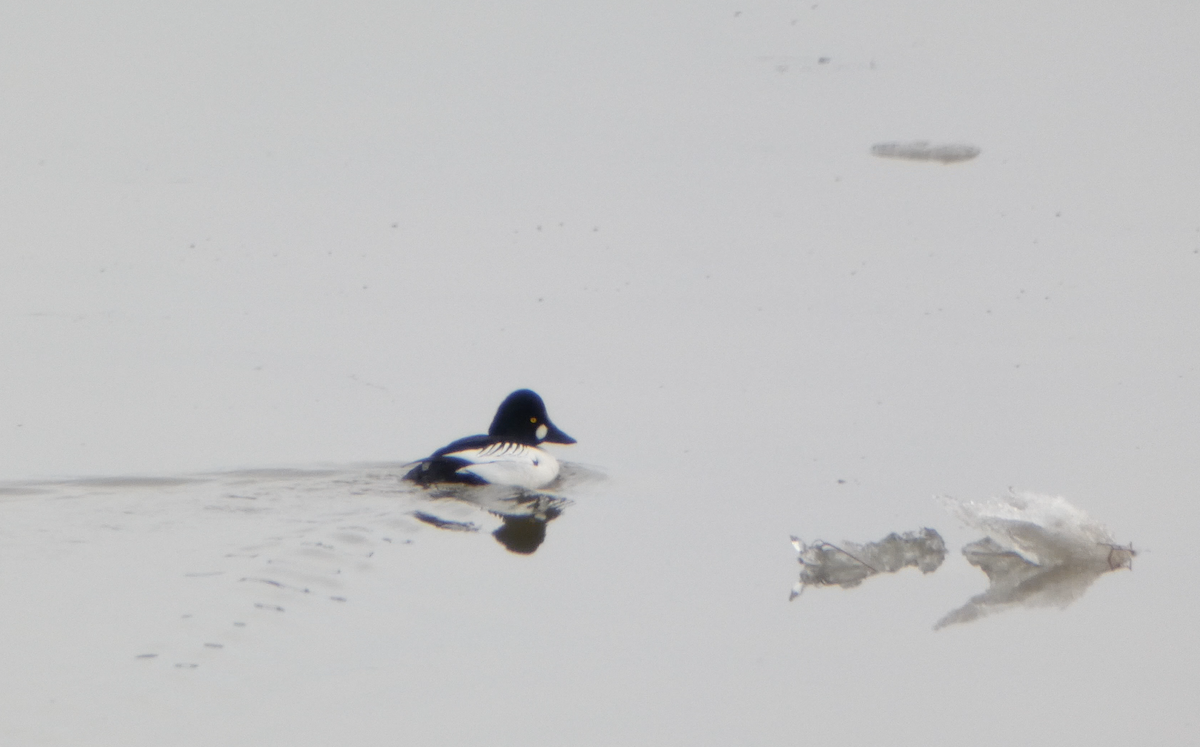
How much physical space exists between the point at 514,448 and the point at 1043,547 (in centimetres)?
355

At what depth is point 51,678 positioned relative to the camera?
5.84 meters

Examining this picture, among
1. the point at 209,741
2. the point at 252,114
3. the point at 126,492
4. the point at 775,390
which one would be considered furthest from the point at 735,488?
the point at 252,114

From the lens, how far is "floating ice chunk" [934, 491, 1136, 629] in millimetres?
7391

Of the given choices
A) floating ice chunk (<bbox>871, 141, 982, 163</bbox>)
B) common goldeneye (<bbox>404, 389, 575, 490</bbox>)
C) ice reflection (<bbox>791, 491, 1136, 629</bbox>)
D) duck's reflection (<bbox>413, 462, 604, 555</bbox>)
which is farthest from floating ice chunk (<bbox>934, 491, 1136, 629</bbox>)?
floating ice chunk (<bbox>871, 141, 982, 163</bbox>)

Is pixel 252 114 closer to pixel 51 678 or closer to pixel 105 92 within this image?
pixel 105 92

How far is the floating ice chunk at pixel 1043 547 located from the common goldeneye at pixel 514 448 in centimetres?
312

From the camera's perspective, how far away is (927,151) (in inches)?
592

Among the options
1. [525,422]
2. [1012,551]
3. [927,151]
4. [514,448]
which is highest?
[927,151]

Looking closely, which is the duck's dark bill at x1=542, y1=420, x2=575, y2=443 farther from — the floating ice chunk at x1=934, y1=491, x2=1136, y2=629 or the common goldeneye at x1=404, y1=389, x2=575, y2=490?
the floating ice chunk at x1=934, y1=491, x2=1136, y2=629

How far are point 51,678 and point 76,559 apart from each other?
5.98 feet

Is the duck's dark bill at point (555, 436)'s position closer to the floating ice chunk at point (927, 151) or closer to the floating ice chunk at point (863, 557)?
the floating ice chunk at point (863, 557)

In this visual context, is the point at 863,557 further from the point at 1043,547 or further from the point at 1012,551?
the point at 1043,547

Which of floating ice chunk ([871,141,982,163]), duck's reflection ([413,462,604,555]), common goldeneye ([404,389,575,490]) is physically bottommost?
duck's reflection ([413,462,604,555])

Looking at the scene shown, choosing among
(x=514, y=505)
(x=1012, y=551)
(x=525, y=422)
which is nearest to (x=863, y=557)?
(x=1012, y=551)
